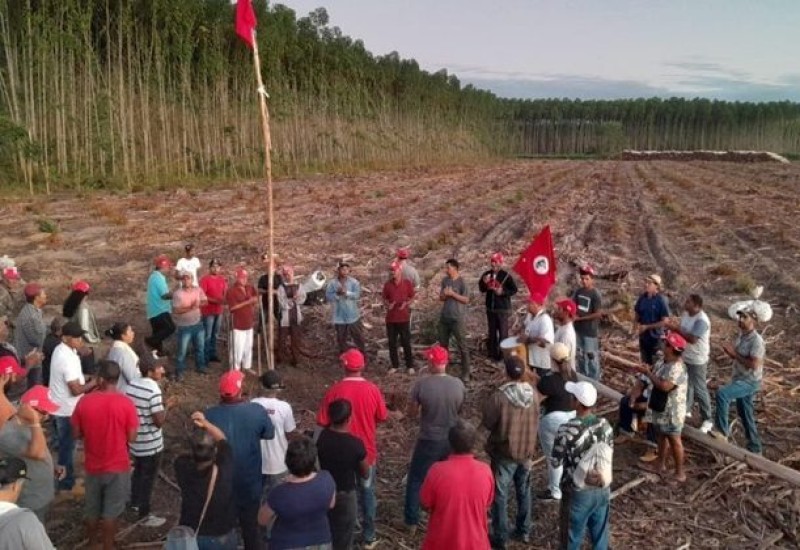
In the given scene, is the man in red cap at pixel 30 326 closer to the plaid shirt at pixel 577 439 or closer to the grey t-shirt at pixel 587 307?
the plaid shirt at pixel 577 439

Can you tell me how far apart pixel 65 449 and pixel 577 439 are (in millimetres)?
5248

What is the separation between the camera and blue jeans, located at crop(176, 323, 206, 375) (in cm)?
1098

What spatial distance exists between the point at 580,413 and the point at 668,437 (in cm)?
229

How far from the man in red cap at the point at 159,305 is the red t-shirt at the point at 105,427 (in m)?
4.82

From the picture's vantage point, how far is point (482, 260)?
2062cm

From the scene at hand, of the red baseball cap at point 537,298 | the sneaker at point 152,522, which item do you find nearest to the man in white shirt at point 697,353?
the red baseball cap at point 537,298

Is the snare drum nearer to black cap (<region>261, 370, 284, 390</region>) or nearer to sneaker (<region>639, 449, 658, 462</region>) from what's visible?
sneaker (<region>639, 449, 658, 462</region>)

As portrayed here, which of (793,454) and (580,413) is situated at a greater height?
(580,413)

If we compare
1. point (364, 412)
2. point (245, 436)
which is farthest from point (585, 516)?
point (245, 436)

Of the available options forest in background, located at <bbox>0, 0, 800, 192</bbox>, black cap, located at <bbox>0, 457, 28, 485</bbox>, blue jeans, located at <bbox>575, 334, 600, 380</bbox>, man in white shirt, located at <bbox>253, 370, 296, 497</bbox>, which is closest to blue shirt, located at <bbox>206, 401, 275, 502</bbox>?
man in white shirt, located at <bbox>253, 370, 296, 497</bbox>

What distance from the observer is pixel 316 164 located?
63281mm

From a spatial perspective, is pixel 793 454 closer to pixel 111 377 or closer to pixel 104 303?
pixel 111 377

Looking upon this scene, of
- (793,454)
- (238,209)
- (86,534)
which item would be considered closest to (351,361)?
(86,534)

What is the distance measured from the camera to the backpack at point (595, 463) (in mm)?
6062
